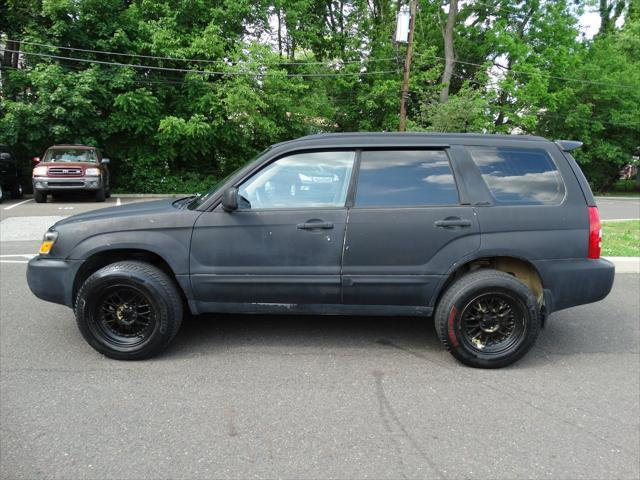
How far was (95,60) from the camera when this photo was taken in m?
19.1

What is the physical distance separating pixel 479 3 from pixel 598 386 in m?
32.0

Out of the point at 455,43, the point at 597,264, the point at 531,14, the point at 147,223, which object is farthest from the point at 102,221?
the point at 531,14

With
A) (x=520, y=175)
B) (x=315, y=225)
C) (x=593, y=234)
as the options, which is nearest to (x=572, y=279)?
(x=593, y=234)

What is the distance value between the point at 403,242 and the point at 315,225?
2.25ft

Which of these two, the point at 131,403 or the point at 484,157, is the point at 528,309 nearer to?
the point at 484,157

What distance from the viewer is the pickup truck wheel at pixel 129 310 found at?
3539 mm

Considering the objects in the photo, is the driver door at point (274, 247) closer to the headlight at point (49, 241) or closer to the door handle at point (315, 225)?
the door handle at point (315, 225)

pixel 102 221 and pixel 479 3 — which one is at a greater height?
pixel 479 3

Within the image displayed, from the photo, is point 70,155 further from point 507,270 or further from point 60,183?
point 507,270

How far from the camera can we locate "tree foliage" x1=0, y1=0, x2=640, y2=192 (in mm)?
18188

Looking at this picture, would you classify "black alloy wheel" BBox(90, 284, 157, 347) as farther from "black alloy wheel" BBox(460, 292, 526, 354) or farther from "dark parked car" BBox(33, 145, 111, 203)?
"dark parked car" BBox(33, 145, 111, 203)

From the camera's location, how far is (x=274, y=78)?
19406 millimetres

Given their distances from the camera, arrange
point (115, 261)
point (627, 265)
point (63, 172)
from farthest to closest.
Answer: point (63, 172)
point (627, 265)
point (115, 261)

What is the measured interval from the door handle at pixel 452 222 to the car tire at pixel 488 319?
41 centimetres
